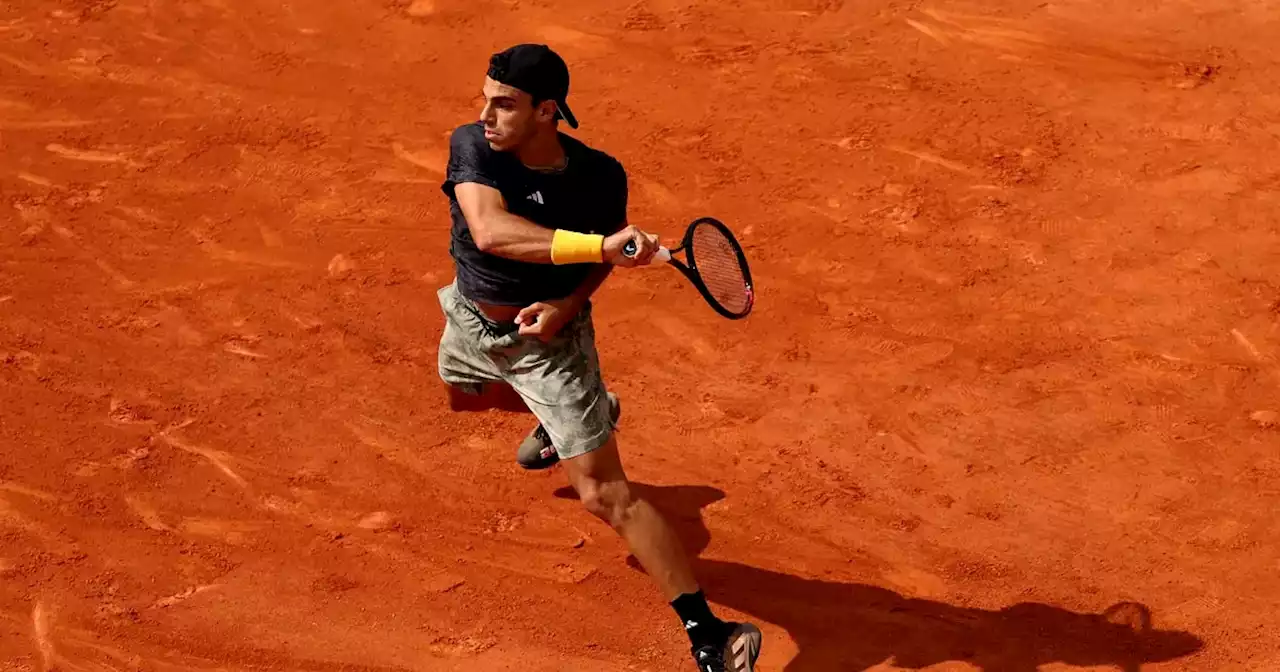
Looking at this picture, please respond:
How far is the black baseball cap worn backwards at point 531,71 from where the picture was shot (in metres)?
5.51

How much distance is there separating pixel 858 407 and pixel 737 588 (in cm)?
144

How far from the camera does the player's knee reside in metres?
5.87

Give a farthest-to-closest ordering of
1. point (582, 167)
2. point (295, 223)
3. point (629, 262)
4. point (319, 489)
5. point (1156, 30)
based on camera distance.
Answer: point (1156, 30) < point (295, 223) < point (319, 489) < point (582, 167) < point (629, 262)

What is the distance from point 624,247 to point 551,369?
2.81ft

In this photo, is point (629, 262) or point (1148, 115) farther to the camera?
point (1148, 115)

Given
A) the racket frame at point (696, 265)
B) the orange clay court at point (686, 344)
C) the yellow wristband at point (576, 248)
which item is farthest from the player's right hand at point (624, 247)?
the orange clay court at point (686, 344)

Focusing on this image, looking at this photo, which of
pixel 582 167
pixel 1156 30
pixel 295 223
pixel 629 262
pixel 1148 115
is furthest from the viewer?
pixel 1156 30

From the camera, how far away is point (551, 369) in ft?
19.6

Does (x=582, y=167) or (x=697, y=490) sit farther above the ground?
(x=582, y=167)

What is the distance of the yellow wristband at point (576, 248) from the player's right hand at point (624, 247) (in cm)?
3

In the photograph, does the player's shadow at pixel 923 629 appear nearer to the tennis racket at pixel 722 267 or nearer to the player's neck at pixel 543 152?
the tennis racket at pixel 722 267

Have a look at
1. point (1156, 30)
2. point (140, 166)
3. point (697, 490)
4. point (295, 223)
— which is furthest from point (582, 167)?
point (1156, 30)

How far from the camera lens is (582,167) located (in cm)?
589

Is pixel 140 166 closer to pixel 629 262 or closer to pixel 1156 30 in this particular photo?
pixel 629 262
